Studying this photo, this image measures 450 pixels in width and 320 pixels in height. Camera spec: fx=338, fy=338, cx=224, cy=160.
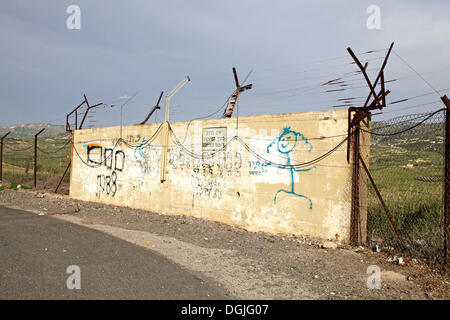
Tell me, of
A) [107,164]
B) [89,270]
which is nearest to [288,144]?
[89,270]

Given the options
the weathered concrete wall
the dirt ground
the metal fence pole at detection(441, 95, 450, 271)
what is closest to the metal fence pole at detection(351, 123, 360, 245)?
the weathered concrete wall

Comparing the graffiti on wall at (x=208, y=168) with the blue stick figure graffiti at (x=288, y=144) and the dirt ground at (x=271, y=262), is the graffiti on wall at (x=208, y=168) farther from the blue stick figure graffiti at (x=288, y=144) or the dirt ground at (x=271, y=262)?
the blue stick figure graffiti at (x=288, y=144)

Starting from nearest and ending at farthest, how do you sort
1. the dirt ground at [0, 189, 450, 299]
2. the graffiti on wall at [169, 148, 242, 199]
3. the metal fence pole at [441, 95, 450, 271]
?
the dirt ground at [0, 189, 450, 299], the metal fence pole at [441, 95, 450, 271], the graffiti on wall at [169, 148, 242, 199]

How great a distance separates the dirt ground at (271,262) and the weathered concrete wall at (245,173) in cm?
46

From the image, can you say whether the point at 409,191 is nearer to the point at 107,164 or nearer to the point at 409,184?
the point at 409,184

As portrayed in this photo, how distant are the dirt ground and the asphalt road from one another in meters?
0.37

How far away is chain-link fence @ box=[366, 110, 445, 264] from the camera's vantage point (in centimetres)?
583

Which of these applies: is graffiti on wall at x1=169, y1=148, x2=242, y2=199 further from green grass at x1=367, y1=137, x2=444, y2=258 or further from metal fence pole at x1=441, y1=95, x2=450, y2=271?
metal fence pole at x1=441, y1=95, x2=450, y2=271

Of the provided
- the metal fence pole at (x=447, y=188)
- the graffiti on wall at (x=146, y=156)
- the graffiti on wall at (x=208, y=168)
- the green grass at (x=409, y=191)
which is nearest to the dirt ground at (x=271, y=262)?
the metal fence pole at (x=447, y=188)

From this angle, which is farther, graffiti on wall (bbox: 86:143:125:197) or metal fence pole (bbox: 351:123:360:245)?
graffiti on wall (bbox: 86:143:125:197)

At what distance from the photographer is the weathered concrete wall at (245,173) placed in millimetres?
7223

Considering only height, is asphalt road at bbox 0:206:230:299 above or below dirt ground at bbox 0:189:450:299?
above

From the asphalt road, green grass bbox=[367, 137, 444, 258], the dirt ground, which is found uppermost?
green grass bbox=[367, 137, 444, 258]

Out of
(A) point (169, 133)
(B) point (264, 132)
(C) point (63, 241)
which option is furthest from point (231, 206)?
(C) point (63, 241)
